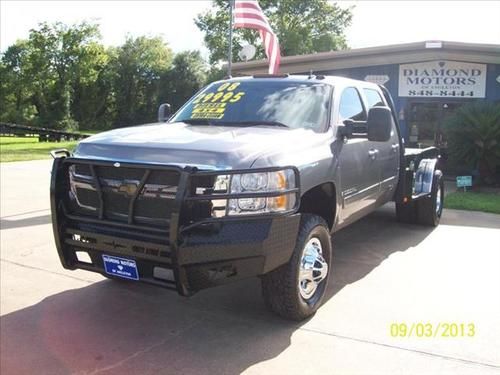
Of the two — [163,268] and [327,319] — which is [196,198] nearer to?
[163,268]

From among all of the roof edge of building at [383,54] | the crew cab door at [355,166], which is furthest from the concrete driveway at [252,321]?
the roof edge of building at [383,54]

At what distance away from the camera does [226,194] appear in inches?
138

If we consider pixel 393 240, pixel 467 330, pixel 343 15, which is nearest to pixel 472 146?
pixel 393 240

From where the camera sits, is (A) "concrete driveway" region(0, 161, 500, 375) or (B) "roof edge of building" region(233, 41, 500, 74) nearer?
(A) "concrete driveway" region(0, 161, 500, 375)

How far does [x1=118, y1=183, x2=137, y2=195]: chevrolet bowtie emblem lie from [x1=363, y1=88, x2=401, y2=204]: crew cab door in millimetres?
2972

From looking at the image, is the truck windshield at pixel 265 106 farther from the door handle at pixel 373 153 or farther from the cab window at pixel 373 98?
the cab window at pixel 373 98

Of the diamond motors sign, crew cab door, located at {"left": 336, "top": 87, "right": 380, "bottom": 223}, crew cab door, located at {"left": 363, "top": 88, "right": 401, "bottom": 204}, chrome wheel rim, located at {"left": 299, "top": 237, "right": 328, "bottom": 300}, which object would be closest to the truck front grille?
chrome wheel rim, located at {"left": 299, "top": 237, "right": 328, "bottom": 300}

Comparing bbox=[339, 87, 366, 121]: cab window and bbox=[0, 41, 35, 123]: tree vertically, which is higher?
bbox=[0, 41, 35, 123]: tree

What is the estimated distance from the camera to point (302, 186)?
4.02 meters

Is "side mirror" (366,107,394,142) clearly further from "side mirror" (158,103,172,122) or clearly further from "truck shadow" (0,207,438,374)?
"side mirror" (158,103,172,122)

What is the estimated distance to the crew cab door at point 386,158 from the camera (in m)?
5.94

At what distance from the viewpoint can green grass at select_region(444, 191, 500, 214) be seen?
9359 mm

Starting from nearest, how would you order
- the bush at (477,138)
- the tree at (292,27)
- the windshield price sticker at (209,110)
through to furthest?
the windshield price sticker at (209,110) → the bush at (477,138) → the tree at (292,27)
